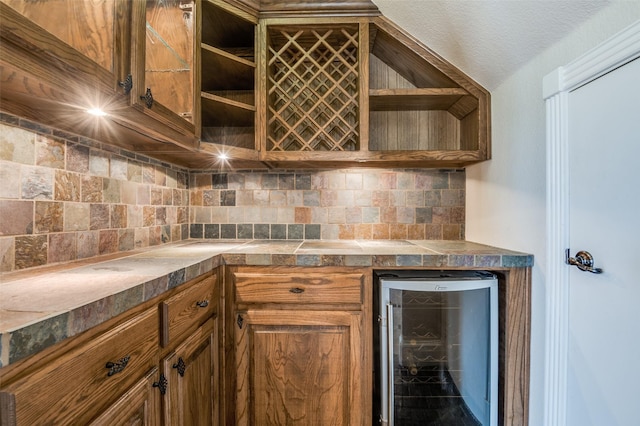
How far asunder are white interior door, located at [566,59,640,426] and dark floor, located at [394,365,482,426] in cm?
40

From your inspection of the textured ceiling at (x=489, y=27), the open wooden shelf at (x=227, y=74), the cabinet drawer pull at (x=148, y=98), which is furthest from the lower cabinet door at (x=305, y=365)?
the textured ceiling at (x=489, y=27)

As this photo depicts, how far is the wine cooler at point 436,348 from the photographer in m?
1.18

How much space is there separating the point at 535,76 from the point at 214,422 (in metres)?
1.94

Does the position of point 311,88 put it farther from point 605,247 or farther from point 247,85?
point 605,247

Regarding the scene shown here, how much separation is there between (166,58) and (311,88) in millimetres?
700

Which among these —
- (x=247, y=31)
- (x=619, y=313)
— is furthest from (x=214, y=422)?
(x=247, y=31)

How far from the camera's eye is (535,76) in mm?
1144

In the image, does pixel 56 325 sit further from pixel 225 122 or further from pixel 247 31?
pixel 247 31

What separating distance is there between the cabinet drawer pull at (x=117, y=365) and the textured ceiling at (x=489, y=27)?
65.3 inches

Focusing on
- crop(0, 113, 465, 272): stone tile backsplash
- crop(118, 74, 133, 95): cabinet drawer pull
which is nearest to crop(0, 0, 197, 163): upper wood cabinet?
crop(118, 74, 133, 95): cabinet drawer pull

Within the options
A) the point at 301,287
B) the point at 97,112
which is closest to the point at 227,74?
the point at 97,112

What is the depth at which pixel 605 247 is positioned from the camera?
34.0 inches

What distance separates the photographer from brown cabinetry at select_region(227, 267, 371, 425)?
1.20 meters

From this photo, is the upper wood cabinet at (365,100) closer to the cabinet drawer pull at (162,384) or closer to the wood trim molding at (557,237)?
the wood trim molding at (557,237)
